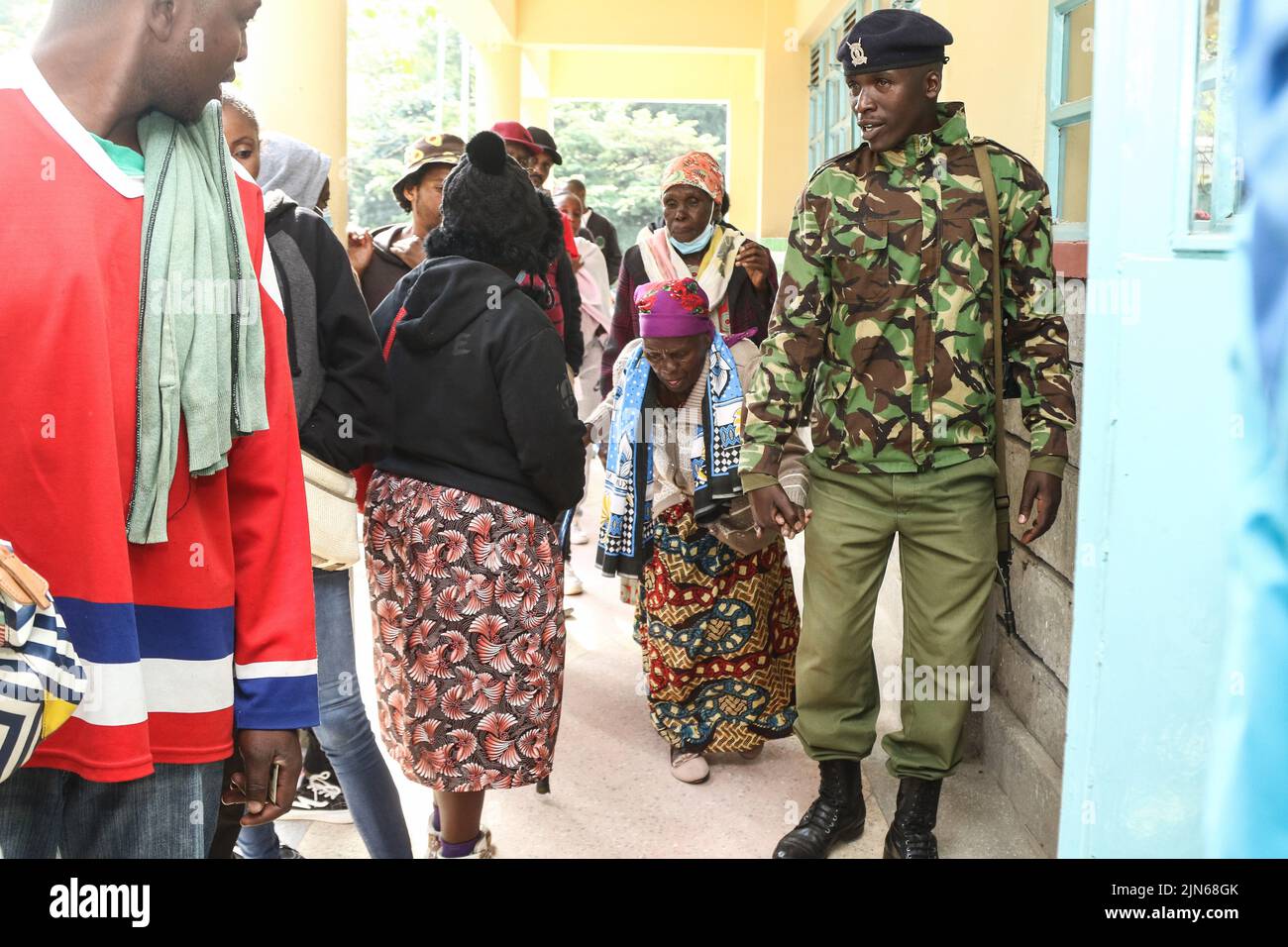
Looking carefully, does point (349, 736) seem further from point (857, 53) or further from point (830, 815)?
point (857, 53)

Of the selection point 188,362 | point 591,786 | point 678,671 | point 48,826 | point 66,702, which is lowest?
point 591,786

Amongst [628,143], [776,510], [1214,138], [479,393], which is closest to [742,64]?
[628,143]

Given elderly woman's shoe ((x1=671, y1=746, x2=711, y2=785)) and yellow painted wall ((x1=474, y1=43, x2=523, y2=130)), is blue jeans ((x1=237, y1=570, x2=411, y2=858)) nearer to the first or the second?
elderly woman's shoe ((x1=671, y1=746, x2=711, y2=785))

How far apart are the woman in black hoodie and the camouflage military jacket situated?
554 millimetres

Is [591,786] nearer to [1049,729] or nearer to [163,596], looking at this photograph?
[1049,729]

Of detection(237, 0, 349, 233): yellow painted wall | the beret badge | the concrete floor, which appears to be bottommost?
the concrete floor

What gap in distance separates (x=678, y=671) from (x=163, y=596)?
243 centimetres

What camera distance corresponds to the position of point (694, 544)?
3752mm

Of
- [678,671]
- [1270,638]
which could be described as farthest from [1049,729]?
[1270,638]

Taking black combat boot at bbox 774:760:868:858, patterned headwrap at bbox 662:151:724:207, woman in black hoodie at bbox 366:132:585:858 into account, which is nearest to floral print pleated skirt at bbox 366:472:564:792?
woman in black hoodie at bbox 366:132:585:858

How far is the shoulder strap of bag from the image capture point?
9.15ft

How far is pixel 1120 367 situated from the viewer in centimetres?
154

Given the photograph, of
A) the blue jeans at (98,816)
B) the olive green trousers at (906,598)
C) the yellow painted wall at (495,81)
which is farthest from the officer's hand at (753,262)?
the yellow painted wall at (495,81)

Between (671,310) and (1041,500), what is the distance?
127 cm
